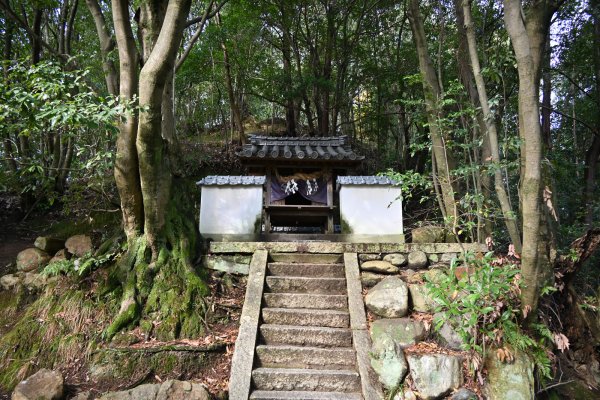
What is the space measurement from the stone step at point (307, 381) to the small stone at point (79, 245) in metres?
3.86

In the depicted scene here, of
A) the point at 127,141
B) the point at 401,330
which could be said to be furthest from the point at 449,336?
the point at 127,141

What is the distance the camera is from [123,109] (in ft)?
14.2

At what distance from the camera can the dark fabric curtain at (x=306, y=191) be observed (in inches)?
352

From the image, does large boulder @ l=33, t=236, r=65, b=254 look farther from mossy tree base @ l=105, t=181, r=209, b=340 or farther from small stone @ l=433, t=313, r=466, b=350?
small stone @ l=433, t=313, r=466, b=350

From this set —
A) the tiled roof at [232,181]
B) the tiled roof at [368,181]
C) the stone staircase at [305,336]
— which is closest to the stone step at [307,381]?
the stone staircase at [305,336]

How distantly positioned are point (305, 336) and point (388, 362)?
111cm

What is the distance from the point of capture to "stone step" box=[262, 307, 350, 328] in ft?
16.1

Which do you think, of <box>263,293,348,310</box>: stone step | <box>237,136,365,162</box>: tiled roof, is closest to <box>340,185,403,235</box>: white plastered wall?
<box>237,136,365,162</box>: tiled roof

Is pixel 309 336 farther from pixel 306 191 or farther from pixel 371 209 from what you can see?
pixel 306 191

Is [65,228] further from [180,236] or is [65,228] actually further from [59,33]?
[59,33]

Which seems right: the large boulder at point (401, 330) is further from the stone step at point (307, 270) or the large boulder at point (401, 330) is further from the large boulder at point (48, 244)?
the large boulder at point (48, 244)

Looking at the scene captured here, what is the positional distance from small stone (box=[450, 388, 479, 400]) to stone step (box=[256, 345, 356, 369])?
114cm

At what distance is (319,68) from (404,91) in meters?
3.26

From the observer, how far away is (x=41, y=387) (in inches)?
152
